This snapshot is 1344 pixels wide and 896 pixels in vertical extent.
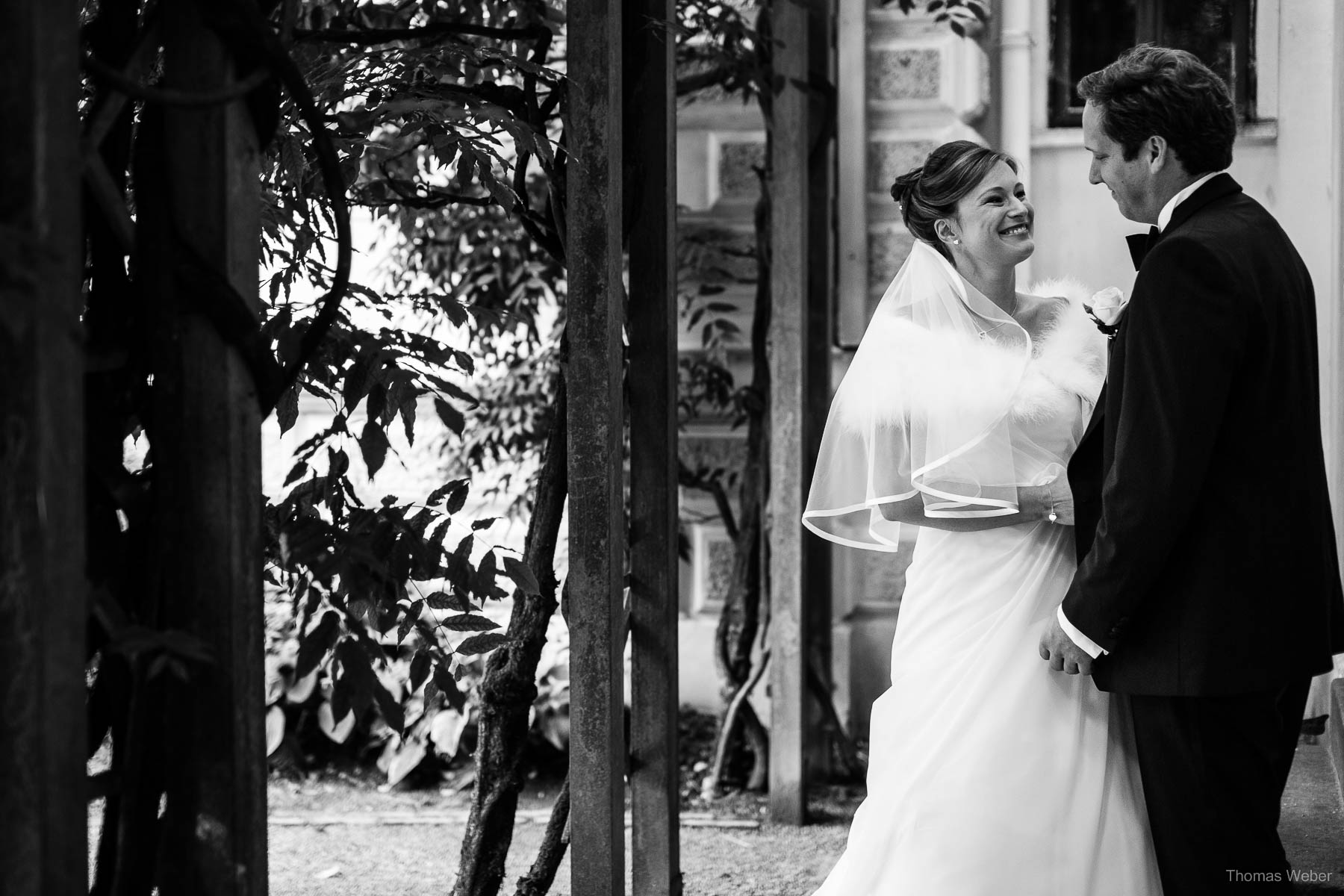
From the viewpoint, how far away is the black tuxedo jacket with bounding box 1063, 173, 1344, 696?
2229 mm

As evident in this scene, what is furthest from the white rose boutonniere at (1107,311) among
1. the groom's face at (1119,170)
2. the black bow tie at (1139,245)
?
the groom's face at (1119,170)

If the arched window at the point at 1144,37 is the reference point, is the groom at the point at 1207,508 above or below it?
below

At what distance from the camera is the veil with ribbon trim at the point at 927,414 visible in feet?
9.44

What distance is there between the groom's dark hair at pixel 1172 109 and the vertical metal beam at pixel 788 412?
6.82 ft

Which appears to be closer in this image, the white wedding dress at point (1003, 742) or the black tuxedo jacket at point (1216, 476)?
the black tuxedo jacket at point (1216, 476)

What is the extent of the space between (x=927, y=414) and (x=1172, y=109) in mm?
837

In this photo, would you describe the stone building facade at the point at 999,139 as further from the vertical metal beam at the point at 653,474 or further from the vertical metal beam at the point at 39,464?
the vertical metal beam at the point at 39,464

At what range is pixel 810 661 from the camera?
15.6 ft

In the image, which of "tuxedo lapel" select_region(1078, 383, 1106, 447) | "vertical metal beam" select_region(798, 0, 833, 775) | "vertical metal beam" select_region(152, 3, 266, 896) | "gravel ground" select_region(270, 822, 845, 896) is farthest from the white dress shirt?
"vertical metal beam" select_region(798, 0, 833, 775)

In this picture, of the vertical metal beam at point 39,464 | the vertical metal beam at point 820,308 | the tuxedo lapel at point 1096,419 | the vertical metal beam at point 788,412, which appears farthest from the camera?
the vertical metal beam at point 820,308

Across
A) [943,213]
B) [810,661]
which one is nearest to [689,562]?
[810,661]

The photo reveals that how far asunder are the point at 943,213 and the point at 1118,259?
2.14m

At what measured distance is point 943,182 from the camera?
10.3ft

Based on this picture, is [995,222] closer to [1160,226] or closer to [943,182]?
[943,182]
